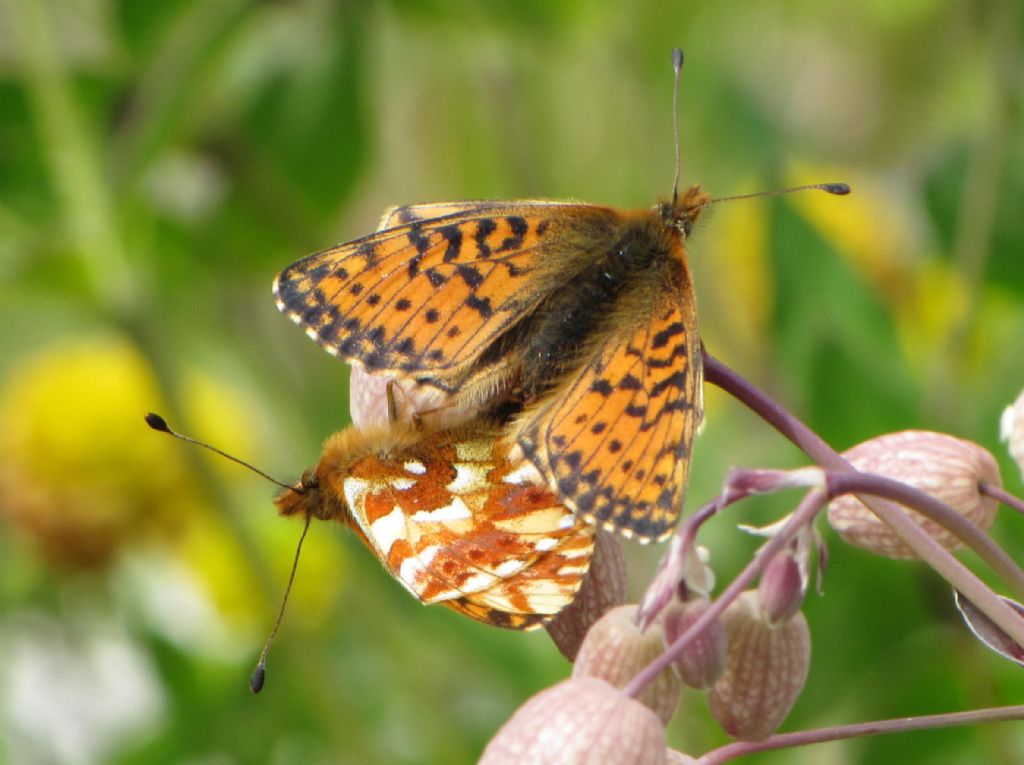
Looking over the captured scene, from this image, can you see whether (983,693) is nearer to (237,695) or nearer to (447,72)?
(237,695)

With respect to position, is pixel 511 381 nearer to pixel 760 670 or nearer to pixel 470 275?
pixel 470 275

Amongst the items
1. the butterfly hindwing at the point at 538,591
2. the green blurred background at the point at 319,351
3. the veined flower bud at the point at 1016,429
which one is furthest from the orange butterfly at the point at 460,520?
the green blurred background at the point at 319,351

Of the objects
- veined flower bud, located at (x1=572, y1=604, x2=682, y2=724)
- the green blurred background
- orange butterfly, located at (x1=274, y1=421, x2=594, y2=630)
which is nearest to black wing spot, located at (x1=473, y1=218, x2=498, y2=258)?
orange butterfly, located at (x1=274, y1=421, x2=594, y2=630)

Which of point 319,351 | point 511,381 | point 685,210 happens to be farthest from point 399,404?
point 319,351

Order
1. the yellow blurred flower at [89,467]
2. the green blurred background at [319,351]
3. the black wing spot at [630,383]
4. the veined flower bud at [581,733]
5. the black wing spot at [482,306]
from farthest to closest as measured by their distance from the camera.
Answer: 1. the yellow blurred flower at [89,467]
2. the green blurred background at [319,351]
3. the black wing spot at [482,306]
4. the black wing spot at [630,383]
5. the veined flower bud at [581,733]

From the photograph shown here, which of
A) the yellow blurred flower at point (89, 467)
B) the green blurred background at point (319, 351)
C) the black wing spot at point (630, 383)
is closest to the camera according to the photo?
the black wing spot at point (630, 383)

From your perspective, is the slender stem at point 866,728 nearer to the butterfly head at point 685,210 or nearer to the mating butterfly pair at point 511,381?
the mating butterfly pair at point 511,381

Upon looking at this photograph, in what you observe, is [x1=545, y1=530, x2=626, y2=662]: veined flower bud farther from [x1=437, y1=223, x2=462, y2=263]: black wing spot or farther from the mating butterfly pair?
[x1=437, y1=223, x2=462, y2=263]: black wing spot
